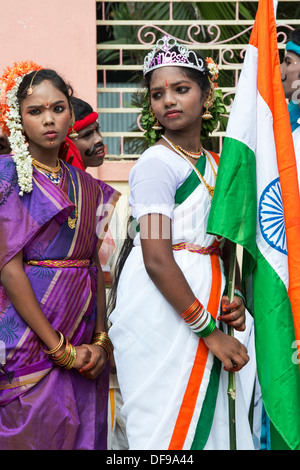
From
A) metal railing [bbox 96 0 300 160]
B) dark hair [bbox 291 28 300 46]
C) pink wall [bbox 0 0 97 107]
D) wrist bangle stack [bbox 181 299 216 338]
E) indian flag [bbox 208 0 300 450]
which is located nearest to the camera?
wrist bangle stack [bbox 181 299 216 338]

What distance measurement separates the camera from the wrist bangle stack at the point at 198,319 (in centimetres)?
268

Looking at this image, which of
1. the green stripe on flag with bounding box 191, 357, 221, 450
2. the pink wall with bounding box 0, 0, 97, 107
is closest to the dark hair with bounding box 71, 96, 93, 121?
the pink wall with bounding box 0, 0, 97, 107

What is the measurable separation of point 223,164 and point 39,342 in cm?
106

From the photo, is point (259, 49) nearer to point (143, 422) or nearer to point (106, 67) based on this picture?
point (143, 422)

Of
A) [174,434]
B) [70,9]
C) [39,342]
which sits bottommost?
[174,434]

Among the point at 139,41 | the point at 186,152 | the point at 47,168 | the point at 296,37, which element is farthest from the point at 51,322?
the point at 139,41

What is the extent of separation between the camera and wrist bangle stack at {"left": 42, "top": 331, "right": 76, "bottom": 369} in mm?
2863

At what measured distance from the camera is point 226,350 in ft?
8.89

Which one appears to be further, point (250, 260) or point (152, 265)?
point (250, 260)

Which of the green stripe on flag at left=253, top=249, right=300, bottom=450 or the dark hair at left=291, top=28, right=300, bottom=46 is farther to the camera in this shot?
the dark hair at left=291, top=28, right=300, bottom=46

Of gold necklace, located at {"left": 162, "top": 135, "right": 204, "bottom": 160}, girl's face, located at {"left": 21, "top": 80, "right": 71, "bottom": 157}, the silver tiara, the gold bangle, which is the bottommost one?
the gold bangle

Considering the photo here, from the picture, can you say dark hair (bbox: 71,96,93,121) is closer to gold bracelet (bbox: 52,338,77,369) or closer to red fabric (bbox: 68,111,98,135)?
red fabric (bbox: 68,111,98,135)

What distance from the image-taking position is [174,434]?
2668 millimetres
